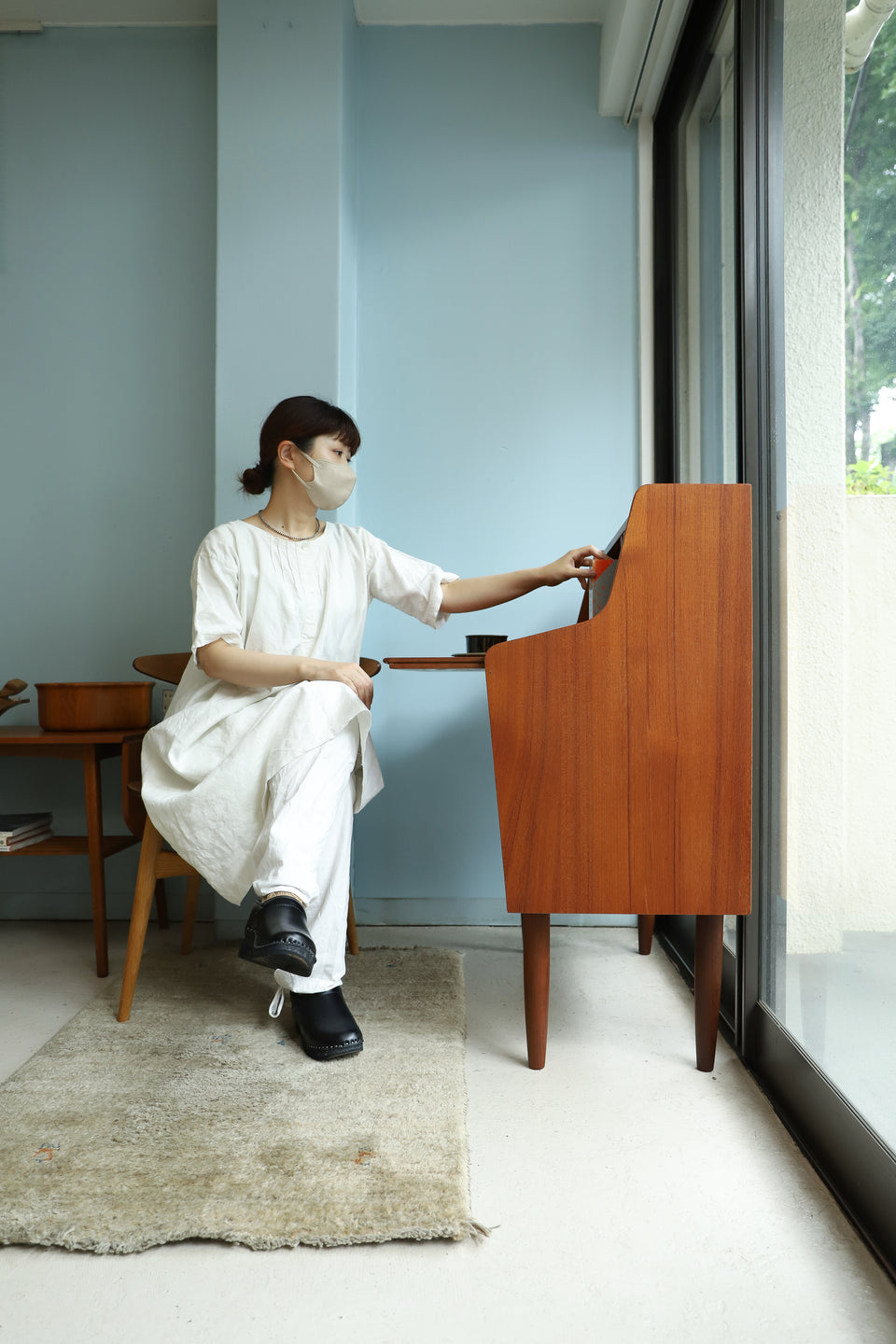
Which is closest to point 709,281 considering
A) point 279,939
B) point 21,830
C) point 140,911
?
point 279,939

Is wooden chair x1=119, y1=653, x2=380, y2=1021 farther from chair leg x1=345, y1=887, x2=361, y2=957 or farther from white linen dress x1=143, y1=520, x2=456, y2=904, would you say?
white linen dress x1=143, y1=520, x2=456, y2=904

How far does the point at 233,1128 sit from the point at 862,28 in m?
1.64

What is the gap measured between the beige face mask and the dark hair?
0.16 feet

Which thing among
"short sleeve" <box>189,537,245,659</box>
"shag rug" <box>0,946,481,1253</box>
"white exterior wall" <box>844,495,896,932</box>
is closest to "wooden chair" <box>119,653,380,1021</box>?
"shag rug" <box>0,946,481,1253</box>

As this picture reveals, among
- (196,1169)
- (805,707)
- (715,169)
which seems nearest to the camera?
(196,1169)

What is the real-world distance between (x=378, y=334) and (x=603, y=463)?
28.2 inches

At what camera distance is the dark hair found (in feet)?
5.95

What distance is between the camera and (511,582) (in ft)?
6.05

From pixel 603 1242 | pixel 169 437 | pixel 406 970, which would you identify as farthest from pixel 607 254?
pixel 603 1242

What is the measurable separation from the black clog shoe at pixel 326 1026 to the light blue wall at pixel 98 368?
1.10 metres

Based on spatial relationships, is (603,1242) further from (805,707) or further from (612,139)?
(612,139)

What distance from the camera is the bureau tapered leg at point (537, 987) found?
141 centimetres

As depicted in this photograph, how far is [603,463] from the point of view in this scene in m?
2.33

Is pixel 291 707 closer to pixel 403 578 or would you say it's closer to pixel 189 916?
pixel 403 578
